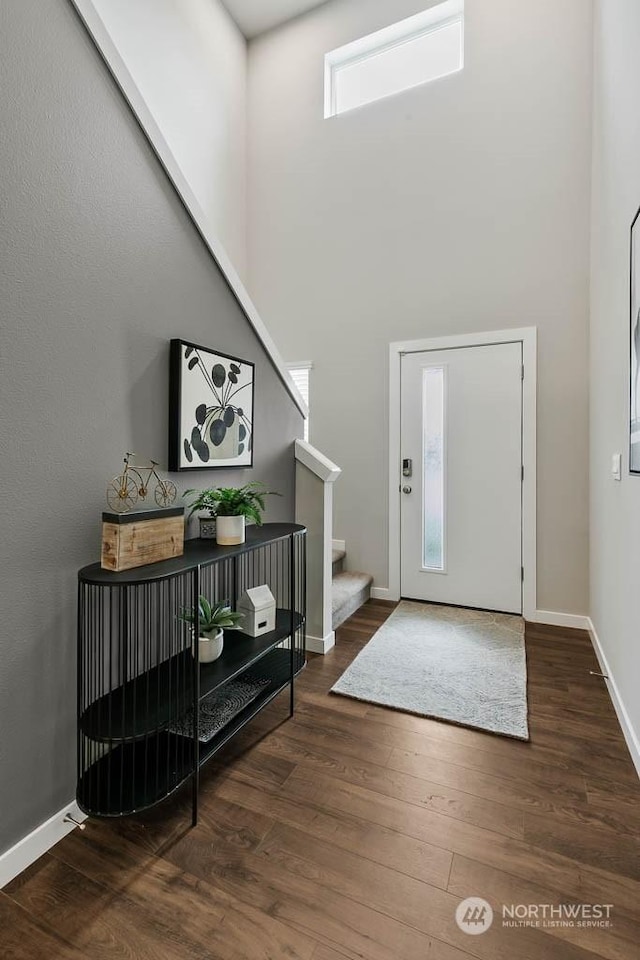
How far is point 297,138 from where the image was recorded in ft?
13.4

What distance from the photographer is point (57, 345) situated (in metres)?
1.38

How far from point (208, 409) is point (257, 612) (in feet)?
3.00

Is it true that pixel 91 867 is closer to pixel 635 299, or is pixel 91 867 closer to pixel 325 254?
pixel 635 299

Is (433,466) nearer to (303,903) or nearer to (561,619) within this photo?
(561,619)

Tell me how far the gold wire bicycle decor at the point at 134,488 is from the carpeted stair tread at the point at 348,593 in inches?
65.0

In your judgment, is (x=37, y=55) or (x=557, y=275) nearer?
(x=37, y=55)

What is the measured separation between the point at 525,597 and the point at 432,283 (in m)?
2.47

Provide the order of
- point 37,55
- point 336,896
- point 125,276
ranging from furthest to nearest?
point 125,276 < point 37,55 < point 336,896

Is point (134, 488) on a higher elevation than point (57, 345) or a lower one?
Answer: lower

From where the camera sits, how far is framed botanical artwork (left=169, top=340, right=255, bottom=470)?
1.83 metres

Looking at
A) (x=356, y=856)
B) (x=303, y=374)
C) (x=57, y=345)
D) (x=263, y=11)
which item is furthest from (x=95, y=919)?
(x=263, y=11)

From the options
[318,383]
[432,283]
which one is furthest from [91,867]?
[432,283]

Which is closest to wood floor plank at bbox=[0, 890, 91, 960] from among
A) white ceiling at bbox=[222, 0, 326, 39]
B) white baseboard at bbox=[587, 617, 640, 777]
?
white baseboard at bbox=[587, 617, 640, 777]

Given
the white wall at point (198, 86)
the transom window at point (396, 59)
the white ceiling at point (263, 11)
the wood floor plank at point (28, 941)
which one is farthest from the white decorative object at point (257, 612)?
the white ceiling at point (263, 11)
